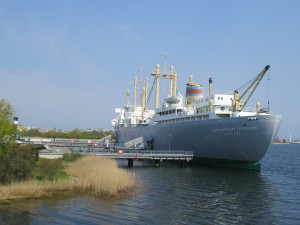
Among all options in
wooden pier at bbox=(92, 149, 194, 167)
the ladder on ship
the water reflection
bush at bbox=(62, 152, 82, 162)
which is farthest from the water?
the ladder on ship

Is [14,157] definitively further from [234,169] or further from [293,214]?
[234,169]

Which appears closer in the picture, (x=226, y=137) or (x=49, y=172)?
(x=49, y=172)

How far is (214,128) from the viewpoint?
47.1 metres

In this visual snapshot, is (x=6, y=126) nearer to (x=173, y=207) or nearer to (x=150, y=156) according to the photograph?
(x=173, y=207)

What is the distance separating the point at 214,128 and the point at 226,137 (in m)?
2.28

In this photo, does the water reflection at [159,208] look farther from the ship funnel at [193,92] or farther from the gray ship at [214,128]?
the ship funnel at [193,92]

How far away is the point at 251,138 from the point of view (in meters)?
42.7

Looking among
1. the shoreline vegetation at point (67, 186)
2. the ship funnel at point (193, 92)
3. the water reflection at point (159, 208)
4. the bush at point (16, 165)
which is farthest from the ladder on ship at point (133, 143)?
the bush at point (16, 165)

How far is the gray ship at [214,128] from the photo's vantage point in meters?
42.5

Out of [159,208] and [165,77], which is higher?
[165,77]

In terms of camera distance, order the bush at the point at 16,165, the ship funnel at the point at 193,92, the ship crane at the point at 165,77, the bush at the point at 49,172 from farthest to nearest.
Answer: the ship crane at the point at 165,77 < the ship funnel at the point at 193,92 < the bush at the point at 49,172 < the bush at the point at 16,165

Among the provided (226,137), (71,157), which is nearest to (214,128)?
(226,137)

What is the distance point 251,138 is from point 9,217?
32.3 metres

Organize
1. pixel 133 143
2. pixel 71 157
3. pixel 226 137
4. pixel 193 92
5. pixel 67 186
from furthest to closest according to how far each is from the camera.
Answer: pixel 133 143
pixel 193 92
pixel 226 137
pixel 71 157
pixel 67 186
